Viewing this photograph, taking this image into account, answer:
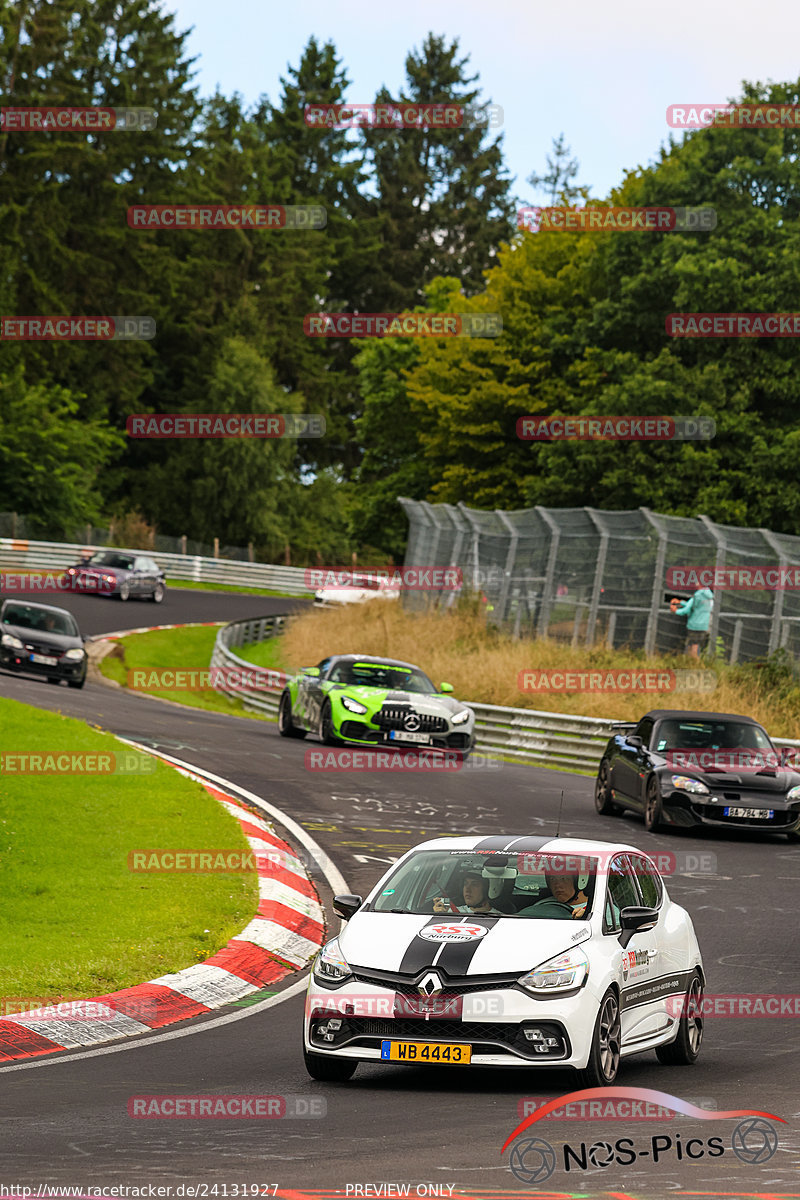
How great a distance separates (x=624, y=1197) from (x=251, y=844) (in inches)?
384

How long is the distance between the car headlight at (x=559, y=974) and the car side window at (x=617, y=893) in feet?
1.48

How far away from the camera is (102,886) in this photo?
1286 cm

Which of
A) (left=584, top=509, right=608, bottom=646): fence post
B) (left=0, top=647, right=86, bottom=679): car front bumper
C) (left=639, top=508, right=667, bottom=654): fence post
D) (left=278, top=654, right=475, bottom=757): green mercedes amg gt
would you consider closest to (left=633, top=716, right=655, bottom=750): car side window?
(left=278, top=654, right=475, bottom=757): green mercedes amg gt

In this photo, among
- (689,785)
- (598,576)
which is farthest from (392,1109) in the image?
(598,576)

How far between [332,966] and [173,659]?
117 ft

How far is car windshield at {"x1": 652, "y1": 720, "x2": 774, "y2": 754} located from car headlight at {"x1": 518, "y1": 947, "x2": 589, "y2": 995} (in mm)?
11313

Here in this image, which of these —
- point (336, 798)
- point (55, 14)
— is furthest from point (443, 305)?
point (336, 798)

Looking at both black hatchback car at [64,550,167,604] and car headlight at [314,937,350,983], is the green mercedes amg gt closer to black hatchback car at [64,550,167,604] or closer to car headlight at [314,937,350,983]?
car headlight at [314,937,350,983]

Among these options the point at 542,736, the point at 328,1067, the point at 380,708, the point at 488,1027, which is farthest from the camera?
the point at 542,736

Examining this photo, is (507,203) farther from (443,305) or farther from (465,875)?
(465,875)

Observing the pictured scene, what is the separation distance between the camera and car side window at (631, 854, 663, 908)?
9.40 metres

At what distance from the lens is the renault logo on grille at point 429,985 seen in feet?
26.0

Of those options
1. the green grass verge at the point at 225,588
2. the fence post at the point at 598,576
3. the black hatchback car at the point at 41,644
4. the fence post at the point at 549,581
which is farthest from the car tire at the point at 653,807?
the green grass verge at the point at 225,588

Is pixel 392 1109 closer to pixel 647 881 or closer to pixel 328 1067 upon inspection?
pixel 328 1067
